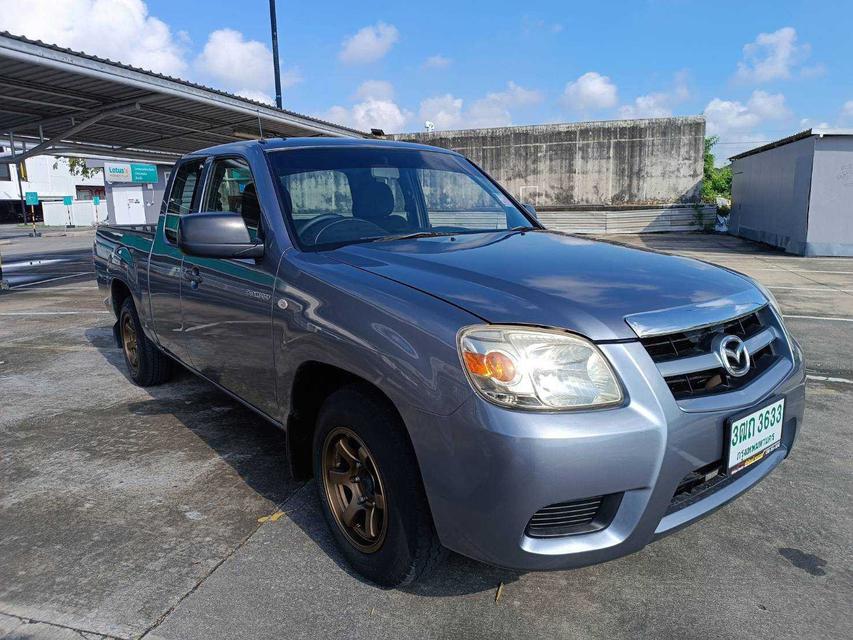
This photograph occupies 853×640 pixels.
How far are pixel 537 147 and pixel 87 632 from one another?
955 inches

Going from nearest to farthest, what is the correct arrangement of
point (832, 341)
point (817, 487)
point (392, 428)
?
point (392, 428)
point (817, 487)
point (832, 341)

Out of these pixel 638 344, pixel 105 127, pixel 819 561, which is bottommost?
pixel 819 561

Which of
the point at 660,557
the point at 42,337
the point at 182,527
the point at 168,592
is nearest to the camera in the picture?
the point at 168,592

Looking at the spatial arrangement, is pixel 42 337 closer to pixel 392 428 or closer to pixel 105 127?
pixel 392 428

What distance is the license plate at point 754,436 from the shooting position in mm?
2096

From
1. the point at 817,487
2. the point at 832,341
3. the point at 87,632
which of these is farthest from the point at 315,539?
the point at 832,341

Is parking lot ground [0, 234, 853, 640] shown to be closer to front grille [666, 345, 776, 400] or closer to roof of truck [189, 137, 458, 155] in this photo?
front grille [666, 345, 776, 400]

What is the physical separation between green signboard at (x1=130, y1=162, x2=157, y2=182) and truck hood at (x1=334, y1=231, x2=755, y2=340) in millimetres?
37100

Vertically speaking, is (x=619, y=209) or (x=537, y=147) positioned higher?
(x=537, y=147)

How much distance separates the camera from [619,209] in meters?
23.6

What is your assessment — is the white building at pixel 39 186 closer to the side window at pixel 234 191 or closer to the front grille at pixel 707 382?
the side window at pixel 234 191

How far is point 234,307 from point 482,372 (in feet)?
5.39

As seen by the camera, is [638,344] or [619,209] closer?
[638,344]

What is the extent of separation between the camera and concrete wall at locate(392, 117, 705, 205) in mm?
23203
